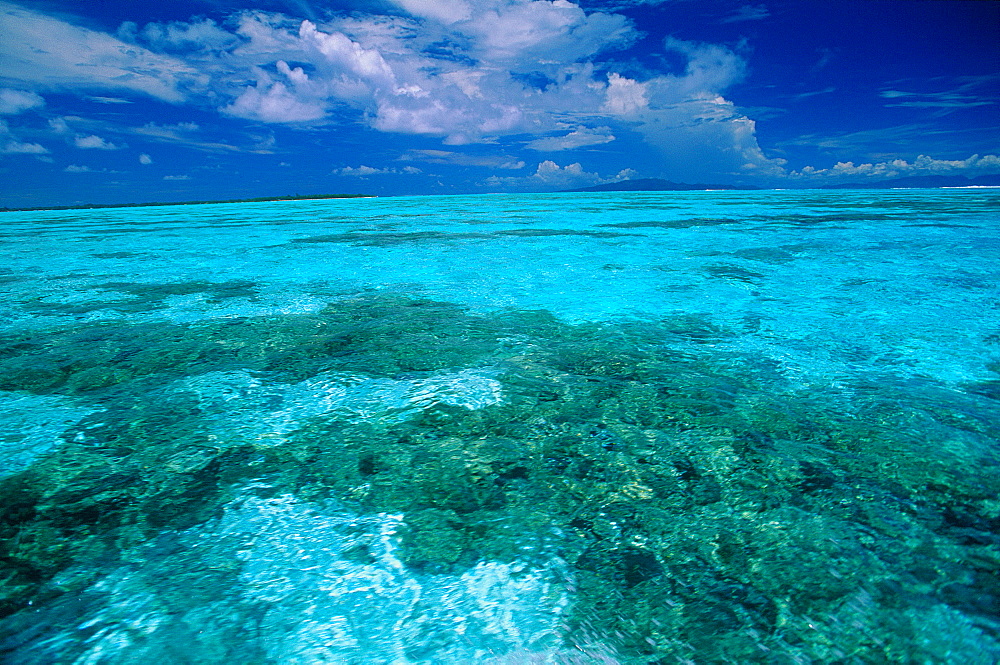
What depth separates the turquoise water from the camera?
1.74m

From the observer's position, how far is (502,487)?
8.18 ft

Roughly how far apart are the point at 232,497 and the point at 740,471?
8.09ft

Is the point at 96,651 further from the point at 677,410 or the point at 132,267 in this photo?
the point at 132,267

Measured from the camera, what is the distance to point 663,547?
2.06 meters

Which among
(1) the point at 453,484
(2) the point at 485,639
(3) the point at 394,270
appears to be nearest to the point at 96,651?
(2) the point at 485,639

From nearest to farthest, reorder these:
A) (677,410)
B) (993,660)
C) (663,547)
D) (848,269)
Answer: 1. (993,660)
2. (663,547)
3. (677,410)
4. (848,269)

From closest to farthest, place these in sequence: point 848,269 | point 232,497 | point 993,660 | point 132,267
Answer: point 993,660 → point 232,497 → point 848,269 → point 132,267

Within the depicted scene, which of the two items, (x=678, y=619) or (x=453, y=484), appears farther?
(x=453, y=484)

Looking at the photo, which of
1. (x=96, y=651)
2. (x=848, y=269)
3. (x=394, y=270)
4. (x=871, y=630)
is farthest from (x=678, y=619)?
(x=848, y=269)

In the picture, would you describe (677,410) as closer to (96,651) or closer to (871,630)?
A: (871,630)

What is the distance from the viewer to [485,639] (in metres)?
1.72

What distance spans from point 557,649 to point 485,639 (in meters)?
0.24

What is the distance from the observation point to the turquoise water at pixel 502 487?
1738 millimetres

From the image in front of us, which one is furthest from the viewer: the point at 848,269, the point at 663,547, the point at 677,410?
the point at 848,269
